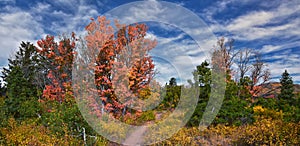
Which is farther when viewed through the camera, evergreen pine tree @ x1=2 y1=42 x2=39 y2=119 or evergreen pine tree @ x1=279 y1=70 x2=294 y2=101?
evergreen pine tree @ x1=279 y1=70 x2=294 y2=101

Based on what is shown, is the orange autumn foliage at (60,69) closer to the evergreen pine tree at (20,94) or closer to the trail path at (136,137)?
the evergreen pine tree at (20,94)

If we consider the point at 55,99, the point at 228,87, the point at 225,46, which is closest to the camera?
the point at 228,87

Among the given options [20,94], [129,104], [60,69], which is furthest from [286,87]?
[20,94]

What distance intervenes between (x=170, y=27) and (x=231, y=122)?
4541 mm

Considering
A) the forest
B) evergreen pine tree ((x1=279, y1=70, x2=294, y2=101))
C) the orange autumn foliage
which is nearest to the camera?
the forest

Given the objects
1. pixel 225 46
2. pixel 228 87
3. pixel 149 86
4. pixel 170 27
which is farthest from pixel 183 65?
pixel 225 46

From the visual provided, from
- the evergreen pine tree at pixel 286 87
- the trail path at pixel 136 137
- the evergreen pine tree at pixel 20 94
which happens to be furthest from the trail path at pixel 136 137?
the evergreen pine tree at pixel 286 87

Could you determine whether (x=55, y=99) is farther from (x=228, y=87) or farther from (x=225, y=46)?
(x=225, y=46)

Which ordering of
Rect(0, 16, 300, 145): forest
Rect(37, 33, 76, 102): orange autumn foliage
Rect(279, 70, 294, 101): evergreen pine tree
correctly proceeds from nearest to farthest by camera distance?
Rect(0, 16, 300, 145): forest → Rect(37, 33, 76, 102): orange autumn foliage → Rect(279, 70, 294, 101): evergreen pine tree

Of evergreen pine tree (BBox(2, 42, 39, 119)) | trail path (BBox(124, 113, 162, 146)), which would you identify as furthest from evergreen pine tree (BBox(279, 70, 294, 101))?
evergreen pine tree (BBox(2, 42, 39, 119))

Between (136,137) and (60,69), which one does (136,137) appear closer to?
(136,137)

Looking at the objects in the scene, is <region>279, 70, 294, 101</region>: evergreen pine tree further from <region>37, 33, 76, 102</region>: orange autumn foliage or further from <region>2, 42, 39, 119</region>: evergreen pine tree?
<region>2, 42, 39, 119</region>: evergreen pine tree

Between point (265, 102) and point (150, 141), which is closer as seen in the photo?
point (150, 141)

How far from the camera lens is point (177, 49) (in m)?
5.86
